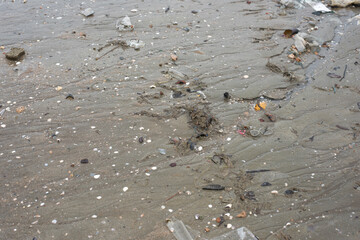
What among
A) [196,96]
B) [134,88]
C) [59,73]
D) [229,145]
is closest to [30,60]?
[59,73]

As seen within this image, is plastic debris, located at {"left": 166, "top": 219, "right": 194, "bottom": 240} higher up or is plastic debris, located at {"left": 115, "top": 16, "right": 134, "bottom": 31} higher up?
plastic debris, located at {"left": 115, "top": 16, "right": 134, "bottom": 31}

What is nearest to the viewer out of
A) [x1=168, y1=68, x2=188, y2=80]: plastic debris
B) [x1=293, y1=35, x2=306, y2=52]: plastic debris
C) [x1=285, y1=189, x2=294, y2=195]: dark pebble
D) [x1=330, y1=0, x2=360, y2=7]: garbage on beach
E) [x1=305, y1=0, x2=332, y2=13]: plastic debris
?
[x1=285, y1=189, x2=294, y2=195]: dark pebble

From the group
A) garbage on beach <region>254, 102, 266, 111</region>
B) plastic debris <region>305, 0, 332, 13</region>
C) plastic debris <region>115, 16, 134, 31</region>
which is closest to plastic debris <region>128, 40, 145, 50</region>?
plastic debris <region>115, 16, 134, 31</region>

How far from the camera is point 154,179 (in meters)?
3.14

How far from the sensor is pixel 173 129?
12.1 ft

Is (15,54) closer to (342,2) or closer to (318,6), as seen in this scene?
(318,6)

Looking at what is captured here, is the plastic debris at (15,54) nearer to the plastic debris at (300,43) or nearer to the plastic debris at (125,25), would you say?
the plastic debris at (125,25)

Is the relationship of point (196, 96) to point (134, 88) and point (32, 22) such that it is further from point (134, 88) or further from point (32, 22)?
point (32, 22)

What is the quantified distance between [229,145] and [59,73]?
9.33ft

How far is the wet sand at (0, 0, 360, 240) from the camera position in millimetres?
2834

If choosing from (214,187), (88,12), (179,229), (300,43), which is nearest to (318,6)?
(300,43)

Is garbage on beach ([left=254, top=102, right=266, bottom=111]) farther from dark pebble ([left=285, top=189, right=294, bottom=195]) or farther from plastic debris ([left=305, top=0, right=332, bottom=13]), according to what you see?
plastic debris ([left=305, top=0, right=332, bottom=13])

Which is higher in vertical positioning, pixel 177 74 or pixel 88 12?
pixel 88 12

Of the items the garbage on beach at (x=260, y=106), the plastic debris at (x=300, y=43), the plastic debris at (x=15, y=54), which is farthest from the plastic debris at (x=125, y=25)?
the plastic debris at (x=300, y=43)
